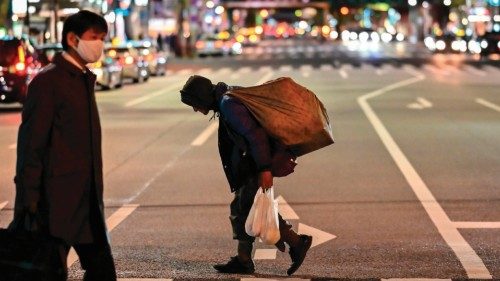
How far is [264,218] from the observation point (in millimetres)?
7578

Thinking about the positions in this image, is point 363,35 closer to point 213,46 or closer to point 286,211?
point 213,46

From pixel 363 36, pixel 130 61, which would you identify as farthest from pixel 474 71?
pixel 363 36

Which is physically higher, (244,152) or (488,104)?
(244,152)

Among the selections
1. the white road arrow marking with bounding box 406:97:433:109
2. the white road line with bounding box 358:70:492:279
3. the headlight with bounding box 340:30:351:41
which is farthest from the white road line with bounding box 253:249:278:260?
the headlight with bounding box 340:30:351:41

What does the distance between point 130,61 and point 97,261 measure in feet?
112

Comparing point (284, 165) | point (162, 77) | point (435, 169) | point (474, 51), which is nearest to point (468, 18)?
point (474, 51)

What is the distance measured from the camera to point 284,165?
7.75 meters

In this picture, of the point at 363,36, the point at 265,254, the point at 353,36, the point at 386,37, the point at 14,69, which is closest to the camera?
the point at 265,254

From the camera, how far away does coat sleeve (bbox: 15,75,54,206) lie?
582 centimetres

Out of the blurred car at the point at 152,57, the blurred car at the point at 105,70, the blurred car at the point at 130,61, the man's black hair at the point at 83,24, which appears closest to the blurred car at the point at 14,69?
the blurred car at the point at 105,70

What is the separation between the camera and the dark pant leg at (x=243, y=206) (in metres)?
7.78

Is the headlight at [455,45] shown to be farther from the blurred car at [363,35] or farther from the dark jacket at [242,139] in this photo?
the dark jacket at [242,139]

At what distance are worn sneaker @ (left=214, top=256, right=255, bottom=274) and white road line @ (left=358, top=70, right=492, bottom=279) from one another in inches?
59.3

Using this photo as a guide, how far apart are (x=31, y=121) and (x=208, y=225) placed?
476 centimetres
